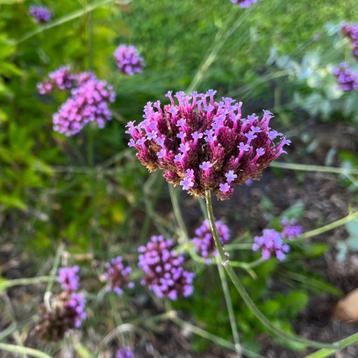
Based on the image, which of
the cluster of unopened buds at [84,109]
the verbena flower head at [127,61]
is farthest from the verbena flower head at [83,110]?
the verbena flower head at [127,61]

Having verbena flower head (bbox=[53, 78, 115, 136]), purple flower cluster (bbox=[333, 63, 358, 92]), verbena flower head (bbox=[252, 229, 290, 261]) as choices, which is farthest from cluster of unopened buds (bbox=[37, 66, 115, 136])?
purple flower cluster (bbox=[333, 63, 358, 92])

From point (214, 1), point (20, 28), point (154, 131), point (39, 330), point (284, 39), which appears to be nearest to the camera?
point (154, 131)

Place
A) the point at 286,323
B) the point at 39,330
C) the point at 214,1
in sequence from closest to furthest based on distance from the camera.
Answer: the point at 39,330 → the point at 286,323 → the point at 214,1

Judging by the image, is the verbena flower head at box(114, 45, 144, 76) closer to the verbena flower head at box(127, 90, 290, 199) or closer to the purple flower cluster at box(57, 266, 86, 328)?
the purple flower cluster at box(57, 266, 86, 328)

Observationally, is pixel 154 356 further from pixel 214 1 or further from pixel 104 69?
pixel 214 1

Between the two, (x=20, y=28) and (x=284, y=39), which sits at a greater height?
(x=284, y=39)

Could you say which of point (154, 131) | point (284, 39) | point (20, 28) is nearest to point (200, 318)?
point (154, 131)
